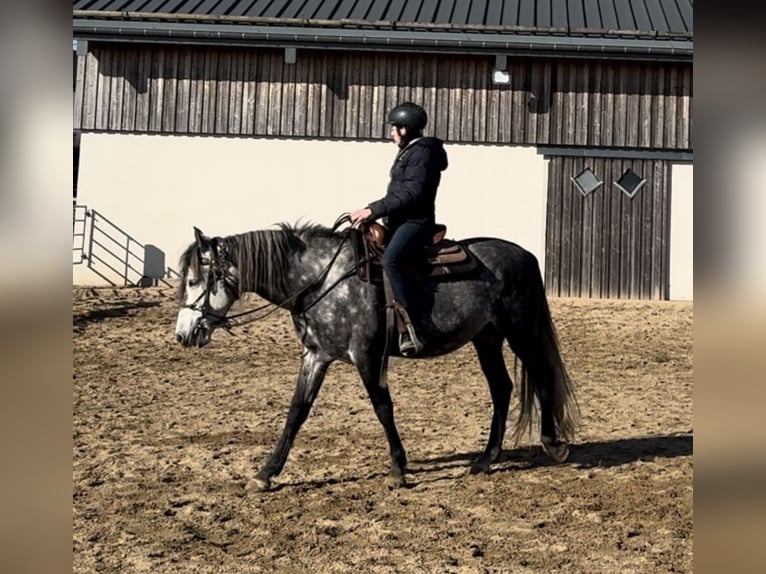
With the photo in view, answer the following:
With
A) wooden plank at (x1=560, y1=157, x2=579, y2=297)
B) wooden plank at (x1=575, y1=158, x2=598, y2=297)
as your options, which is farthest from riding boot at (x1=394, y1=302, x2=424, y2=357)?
wooden plank at (x1=575, y1=158, x2=598, y2=297)

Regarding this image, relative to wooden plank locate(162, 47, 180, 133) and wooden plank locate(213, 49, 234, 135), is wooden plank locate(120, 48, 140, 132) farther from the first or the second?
wooden plank locate(213, 49, 234, 135)

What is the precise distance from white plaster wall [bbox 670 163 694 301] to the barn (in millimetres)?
35

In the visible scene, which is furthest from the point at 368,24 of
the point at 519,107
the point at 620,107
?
the point at 620,107

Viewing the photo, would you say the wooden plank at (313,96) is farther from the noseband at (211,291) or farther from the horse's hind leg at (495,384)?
the noseband at (211,291)

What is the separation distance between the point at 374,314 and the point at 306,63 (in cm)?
985

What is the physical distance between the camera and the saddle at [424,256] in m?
5.43

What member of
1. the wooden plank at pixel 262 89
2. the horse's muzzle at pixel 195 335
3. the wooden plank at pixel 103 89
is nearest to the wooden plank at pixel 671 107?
the wooden plank at pixel 262 89

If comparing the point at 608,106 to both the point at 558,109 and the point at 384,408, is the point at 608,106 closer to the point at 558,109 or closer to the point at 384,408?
the point at 558,109

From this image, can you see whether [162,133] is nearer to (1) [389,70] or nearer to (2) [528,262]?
(1) [389,70]

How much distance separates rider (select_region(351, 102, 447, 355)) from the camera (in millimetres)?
5242

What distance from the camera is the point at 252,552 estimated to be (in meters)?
4.27
